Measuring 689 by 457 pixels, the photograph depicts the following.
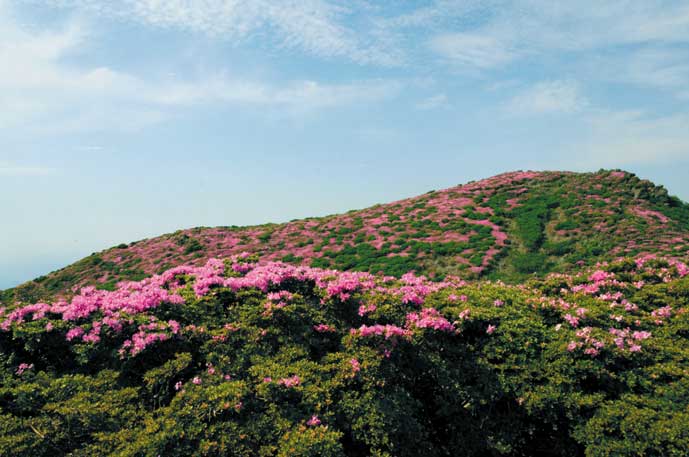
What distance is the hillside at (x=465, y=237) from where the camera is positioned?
25.9 m

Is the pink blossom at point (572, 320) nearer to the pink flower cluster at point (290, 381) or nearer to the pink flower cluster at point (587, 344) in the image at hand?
the pink flower cluster at point (587, 344)

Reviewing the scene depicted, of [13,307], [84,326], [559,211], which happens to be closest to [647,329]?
[84,326]

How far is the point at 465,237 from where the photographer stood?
30406mm

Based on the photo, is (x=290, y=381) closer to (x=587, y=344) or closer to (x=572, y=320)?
(x=587, y=344)

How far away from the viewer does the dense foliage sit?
5.92 meters

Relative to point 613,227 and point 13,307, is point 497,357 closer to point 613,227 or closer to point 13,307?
point 13,307

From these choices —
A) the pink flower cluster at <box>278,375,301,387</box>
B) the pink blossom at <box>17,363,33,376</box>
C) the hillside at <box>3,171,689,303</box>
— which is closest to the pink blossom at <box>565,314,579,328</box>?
the pink flower cluster at <box>278,375,301,387</box>

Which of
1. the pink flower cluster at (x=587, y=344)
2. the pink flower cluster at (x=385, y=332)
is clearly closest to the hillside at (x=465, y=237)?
the pink flower cluster at (x=587, y=344)

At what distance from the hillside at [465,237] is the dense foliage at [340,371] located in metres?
16.3

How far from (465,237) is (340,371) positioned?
2532cm

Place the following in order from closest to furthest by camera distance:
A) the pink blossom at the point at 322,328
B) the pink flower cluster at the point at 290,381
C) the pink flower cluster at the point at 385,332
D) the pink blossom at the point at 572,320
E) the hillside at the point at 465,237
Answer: the pink flower cluster at the point at 290,381 → the pink flower cluster at the point at 385,332 → the pink blossom at the point at 322,328 → the pink blossom at the point at 572,320 → the hillside at the point at 465,237

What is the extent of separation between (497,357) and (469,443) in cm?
164

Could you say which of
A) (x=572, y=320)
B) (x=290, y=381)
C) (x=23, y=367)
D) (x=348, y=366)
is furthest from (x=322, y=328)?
(x=23, y=367)

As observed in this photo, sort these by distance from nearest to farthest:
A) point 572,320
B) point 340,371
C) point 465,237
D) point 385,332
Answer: point 340,371, point 385,332, point 572,320, point 465,237
